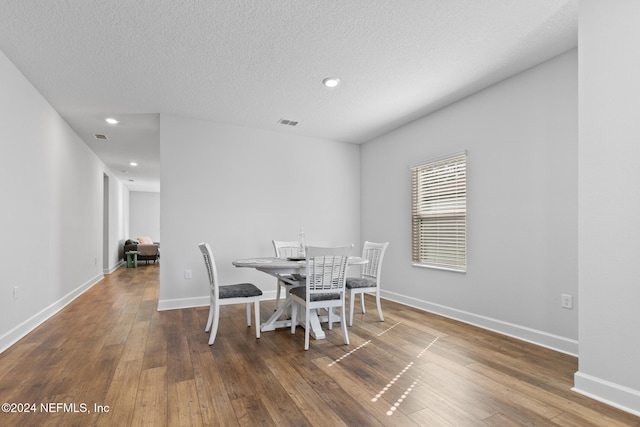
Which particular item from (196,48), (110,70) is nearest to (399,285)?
(196,48)

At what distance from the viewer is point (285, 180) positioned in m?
5.18

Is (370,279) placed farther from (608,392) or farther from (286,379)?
(608,392)

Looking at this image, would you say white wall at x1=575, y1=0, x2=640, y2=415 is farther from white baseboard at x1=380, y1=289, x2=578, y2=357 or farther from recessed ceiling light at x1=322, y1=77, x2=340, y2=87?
recessed ceiling light at x1=322, y1=77, x2=340, y2=87

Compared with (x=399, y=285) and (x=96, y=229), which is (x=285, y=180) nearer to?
(x=399, y=285)

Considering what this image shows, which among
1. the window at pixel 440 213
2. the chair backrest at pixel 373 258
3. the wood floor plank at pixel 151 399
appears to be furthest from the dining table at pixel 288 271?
the window at pixel 440 213

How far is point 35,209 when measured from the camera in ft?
11.4

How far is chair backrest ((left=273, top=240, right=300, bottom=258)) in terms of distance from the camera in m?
4.30

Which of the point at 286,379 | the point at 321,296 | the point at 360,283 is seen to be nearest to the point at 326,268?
the point at 321,296

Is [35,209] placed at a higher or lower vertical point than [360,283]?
higher

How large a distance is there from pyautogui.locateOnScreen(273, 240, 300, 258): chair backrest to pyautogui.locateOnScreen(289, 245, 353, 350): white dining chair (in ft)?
4.23

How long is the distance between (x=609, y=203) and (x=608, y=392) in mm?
1158

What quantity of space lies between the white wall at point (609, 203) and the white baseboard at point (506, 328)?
0.75 meters

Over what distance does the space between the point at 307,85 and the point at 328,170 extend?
2.21 m

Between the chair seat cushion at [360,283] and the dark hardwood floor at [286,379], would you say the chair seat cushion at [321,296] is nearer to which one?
the dark hardwood floor at [286,379]
